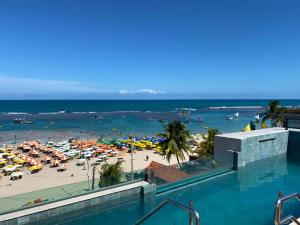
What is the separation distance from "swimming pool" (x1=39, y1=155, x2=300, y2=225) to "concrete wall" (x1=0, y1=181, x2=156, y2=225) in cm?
22

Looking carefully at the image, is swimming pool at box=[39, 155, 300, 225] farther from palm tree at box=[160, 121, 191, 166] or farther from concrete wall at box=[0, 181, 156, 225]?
palm tree at box=[160, 121, 191, 166]

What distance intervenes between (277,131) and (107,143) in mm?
29653

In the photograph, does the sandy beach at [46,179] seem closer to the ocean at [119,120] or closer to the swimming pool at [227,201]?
the swimming pool at [227,201]

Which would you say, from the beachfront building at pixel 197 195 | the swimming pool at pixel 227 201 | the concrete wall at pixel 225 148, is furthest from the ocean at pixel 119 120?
the swimming pool at pixel 227 201

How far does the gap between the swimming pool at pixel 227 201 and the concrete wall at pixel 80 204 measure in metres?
0.22

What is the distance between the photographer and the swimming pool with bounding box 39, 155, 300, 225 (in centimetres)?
827

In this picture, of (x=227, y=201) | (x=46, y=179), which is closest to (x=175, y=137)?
(x=227, y=201)

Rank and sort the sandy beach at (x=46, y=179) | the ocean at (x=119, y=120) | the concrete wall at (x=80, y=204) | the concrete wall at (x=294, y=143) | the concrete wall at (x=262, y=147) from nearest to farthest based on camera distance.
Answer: the concrete wall at (x=80, y=204)
the concrete wall at (x=262, y=147)
the concrete wall at (x=294, y=143)
the sandy beach at (x=46, y=179)
the ocean at (x=119, y=120)

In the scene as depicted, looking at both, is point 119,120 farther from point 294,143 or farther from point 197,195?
point 197,195

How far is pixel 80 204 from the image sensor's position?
28.0 ft

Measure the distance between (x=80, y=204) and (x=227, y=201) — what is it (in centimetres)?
545

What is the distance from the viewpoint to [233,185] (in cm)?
1173

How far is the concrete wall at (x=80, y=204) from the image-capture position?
750cm

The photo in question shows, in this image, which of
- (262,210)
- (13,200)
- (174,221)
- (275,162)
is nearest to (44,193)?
(13,200)
